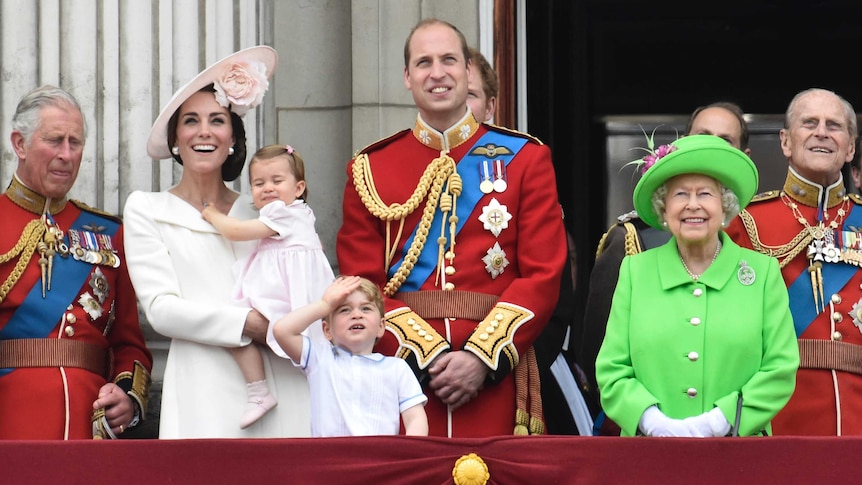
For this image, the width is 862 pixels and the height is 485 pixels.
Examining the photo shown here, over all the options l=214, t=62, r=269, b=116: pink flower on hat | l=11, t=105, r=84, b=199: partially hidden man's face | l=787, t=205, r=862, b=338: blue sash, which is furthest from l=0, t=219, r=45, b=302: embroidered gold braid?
l=787, t=205, r=862, b=338: blue sash

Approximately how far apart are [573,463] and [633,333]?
58cm

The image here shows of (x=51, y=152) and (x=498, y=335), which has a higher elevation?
(x=51, y=152)

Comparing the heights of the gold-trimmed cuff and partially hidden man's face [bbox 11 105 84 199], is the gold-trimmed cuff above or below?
below

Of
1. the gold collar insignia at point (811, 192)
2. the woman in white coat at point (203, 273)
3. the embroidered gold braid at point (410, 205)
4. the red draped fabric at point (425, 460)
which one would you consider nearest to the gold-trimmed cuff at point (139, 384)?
the woman in white coat at point (203, 273)

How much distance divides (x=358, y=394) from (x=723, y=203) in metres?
1.17

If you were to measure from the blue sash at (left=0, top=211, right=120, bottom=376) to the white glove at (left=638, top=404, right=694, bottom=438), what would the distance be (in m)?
1.81

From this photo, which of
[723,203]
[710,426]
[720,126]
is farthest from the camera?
[720,126]

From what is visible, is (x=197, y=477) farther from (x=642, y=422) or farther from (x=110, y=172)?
(x=110, y=172)

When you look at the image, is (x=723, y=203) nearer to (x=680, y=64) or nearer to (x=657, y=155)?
(x=657, y=155)

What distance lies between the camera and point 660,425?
494 centimetres

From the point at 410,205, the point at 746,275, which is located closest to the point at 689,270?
the point at 746,275

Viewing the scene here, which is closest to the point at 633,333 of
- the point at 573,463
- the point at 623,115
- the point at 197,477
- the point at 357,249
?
the point at 573,463

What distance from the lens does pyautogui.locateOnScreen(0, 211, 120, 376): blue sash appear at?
5531mm

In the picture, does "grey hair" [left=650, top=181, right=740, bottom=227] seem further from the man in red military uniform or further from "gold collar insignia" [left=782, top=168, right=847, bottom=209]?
"gold collar insignia" [left=782, top=168, right=847, bottom=209]
